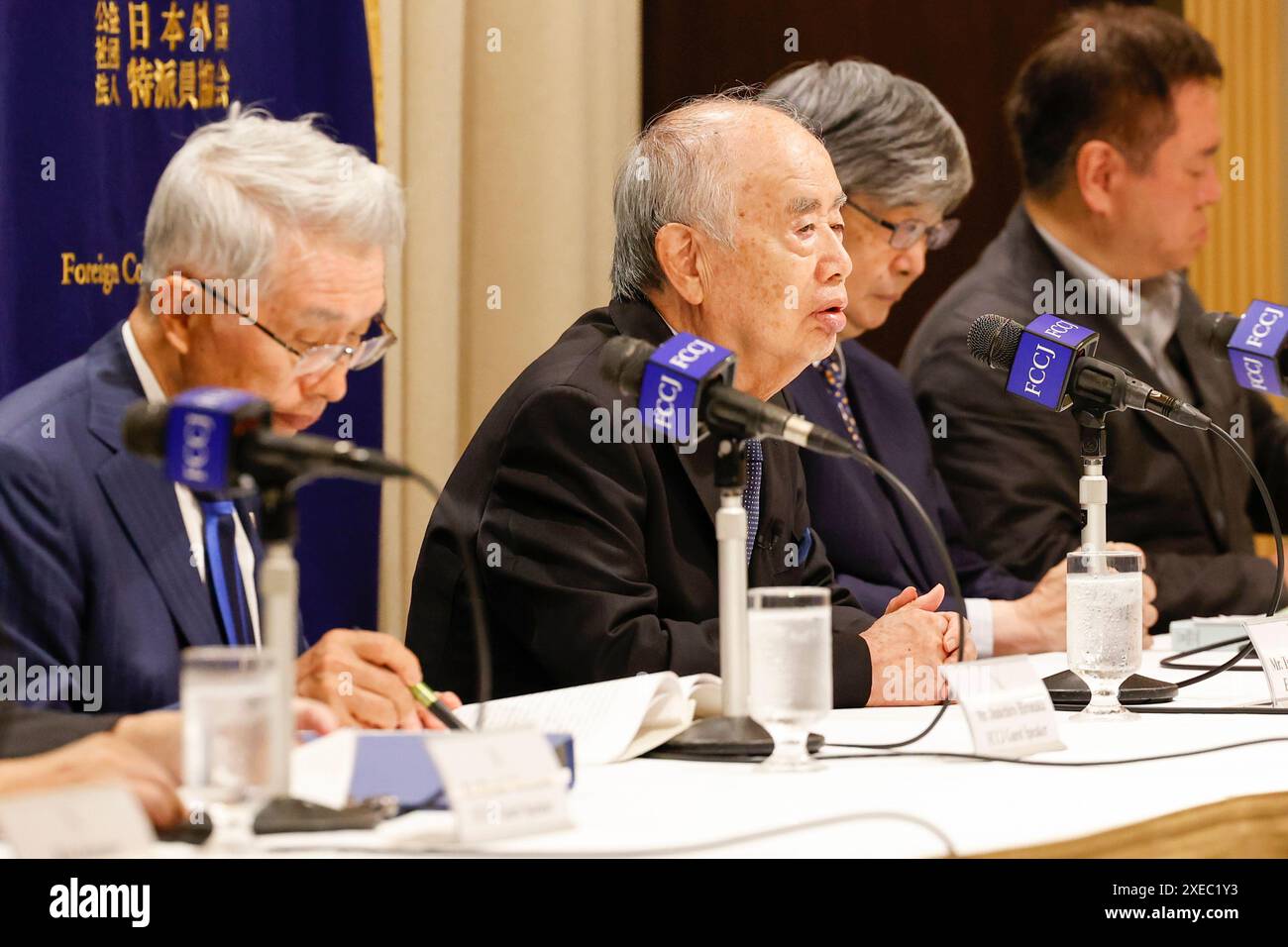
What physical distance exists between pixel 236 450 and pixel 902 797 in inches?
24.5

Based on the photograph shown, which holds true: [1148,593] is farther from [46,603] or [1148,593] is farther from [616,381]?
[46,603]

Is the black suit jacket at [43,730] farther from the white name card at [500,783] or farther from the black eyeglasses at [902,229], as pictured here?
the black eyeglasses at [902,229]

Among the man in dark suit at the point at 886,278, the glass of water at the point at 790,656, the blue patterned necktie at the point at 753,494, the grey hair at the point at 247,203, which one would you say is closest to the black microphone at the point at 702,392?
the glass of water at the point at 790,656

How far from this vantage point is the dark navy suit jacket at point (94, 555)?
1.80m

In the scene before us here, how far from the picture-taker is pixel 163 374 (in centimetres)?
204

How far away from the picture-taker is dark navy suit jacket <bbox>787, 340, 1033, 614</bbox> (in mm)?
2963

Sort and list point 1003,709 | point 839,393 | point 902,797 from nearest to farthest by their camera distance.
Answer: point 902,797 → point 1003,709 → point 839,393

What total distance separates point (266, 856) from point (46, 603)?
76 cm

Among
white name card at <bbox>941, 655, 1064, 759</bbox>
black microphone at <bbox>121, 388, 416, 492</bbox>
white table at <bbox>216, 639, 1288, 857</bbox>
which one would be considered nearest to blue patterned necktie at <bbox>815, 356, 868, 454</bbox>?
white table at <bbox>216, 639, 1288, 857</bbox>

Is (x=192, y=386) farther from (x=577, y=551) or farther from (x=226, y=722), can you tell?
(x=226, y=722)

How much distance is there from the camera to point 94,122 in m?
2.60

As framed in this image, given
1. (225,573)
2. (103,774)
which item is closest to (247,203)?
(225,573)

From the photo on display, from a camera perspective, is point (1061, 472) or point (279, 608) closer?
point (279, 608)
